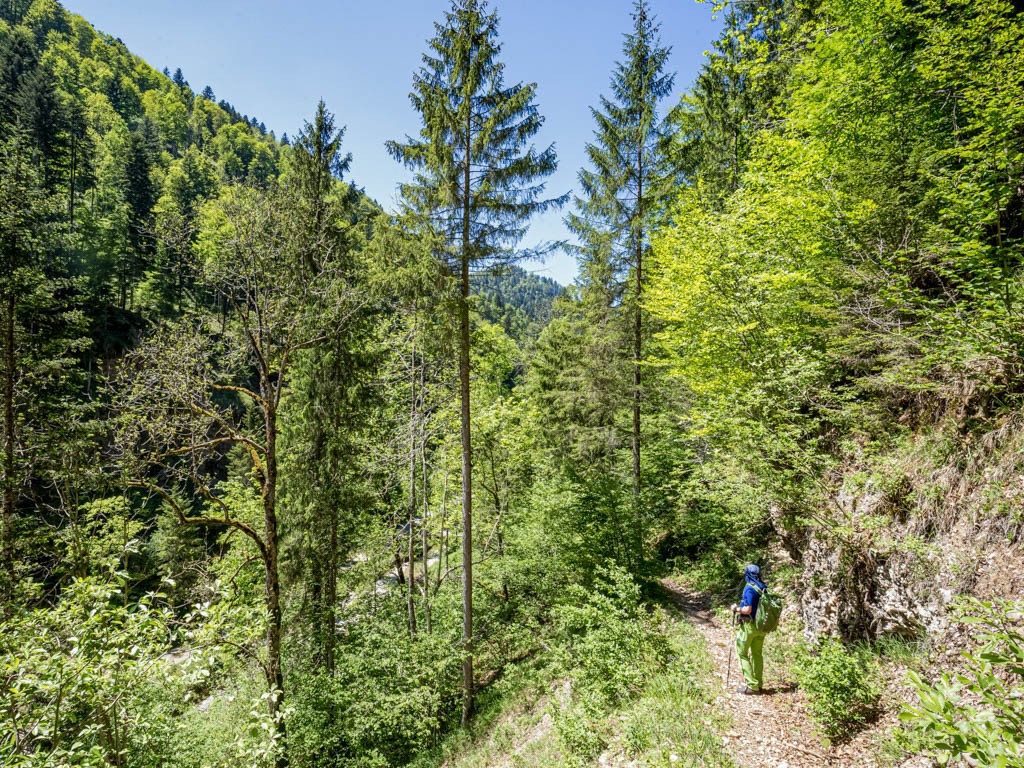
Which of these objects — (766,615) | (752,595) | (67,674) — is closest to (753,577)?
(752,595)

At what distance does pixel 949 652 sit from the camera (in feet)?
15.4

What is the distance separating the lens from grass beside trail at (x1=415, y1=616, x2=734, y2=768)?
532 cm

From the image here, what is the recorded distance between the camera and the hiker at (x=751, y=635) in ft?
19.8

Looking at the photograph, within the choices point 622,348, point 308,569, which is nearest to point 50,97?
point 308,569

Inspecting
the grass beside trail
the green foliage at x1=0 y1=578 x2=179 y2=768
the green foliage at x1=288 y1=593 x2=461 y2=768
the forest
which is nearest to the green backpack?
the forest

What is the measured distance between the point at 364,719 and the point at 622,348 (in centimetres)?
1223

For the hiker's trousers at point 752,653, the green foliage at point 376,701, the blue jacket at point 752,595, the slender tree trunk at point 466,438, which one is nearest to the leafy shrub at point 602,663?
the hiker's trousers at point 752,653

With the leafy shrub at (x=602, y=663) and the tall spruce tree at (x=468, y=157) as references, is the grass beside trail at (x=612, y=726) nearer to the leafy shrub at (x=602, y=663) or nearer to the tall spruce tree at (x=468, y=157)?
the leafy shrub at (x=602, y=663)

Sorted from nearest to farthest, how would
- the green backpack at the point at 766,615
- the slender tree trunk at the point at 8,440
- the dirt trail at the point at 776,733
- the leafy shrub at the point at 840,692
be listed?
the dirt trail at the point at 776,733
the leafy shrub at the point at 840,692
the green backpack at the point at 766,615
the slender tree trunk at the point at 8,440

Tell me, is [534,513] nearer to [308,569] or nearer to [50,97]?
[308,569]

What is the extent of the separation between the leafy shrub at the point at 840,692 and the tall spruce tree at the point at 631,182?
23.7ft

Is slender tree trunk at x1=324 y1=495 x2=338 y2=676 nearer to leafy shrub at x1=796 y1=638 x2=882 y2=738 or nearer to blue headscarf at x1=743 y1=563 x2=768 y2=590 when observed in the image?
blue headscarf at x1=743 y1=563 x2=768 y2=590

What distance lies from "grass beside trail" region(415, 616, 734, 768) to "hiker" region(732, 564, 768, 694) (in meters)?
0.66

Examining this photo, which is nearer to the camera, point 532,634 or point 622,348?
point 532,634
